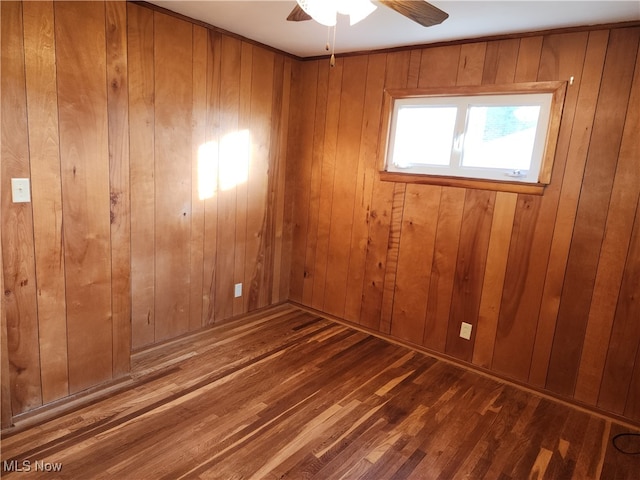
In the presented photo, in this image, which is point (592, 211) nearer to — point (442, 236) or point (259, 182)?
point (442, 236)

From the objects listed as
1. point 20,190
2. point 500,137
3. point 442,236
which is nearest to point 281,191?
point 442,236

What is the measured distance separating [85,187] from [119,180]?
192mm

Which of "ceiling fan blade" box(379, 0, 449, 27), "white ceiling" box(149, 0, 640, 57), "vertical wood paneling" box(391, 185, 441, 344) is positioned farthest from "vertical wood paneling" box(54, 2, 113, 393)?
"vertical wood paneling" box(391, 185, 441, 344)

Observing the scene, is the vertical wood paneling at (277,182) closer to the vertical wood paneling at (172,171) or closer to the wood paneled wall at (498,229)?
the wood paneled wall at (498,229)

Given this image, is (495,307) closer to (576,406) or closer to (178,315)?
(576,406)

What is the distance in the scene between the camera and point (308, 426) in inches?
85.5

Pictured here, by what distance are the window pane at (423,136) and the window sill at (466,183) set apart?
105mm

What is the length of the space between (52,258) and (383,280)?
7.54 ft

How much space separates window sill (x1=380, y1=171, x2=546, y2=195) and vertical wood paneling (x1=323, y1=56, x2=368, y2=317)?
0.36 m

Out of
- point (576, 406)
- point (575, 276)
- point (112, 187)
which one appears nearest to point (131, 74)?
point (112, 187)

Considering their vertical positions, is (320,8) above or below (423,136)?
above

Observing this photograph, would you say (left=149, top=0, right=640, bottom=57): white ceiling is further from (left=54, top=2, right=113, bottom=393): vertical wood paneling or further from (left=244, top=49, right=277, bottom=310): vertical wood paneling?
(left=54, top=2, right=113, bottom=393): vertical wood paneling

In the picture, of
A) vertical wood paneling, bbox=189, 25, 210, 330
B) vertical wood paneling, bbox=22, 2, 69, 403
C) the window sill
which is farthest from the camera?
vertical wood paneling, bbox=189, 25, 210, 330

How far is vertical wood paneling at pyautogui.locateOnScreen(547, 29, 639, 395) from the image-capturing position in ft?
7.31
